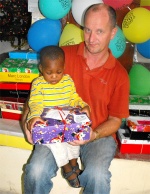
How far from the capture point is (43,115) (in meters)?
1.23

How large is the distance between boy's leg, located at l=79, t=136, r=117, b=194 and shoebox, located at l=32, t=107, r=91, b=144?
162mm

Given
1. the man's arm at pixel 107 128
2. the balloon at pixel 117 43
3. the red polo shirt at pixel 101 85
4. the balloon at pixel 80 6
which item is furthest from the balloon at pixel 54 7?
the man's arm at pixel 107 128

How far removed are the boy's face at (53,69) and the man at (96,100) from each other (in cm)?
23

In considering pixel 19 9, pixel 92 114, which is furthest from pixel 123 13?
pixel 19 9

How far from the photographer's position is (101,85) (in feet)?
4.75

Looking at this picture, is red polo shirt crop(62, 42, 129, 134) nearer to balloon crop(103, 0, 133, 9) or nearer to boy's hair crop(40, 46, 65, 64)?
boy's hair crop(40, 46, 65, 64)

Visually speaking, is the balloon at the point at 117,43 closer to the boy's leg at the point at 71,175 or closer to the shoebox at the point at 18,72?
the shoebox at the point at 18,72

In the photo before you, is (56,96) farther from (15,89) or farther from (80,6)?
(80,6)

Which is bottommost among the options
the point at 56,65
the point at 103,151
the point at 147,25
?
the point at 103,151

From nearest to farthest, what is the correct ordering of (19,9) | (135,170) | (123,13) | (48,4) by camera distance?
(135,170), (48,4), (123,13), (19,9)

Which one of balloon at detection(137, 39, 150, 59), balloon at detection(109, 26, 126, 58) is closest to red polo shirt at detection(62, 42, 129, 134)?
balloon at detection(109, 26, 126, 58)

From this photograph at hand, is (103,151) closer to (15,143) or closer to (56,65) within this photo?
(56,65)

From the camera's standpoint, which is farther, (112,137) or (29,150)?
(29,150)

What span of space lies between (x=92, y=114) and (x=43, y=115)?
0.38 m
